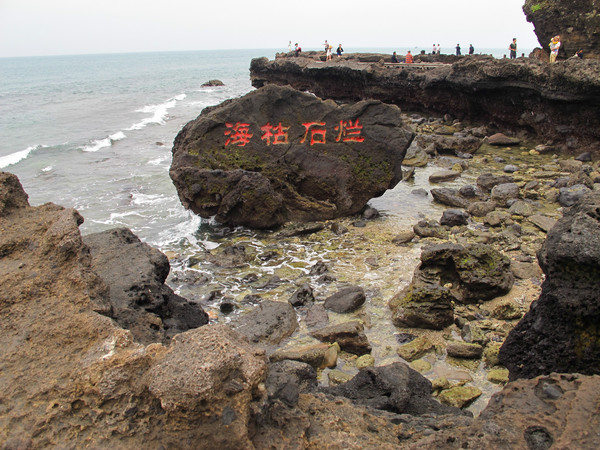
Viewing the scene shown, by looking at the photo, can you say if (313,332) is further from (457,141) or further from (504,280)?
(457,141)

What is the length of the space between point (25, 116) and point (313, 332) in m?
30.3

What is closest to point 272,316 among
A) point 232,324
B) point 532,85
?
point 232,324

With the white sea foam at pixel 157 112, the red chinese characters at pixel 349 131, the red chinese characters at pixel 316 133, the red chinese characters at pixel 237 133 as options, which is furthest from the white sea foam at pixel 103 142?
the red chinese characters at pixel 349 131

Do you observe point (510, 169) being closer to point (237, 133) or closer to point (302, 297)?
point (237, 133)

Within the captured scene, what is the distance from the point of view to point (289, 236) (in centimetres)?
902

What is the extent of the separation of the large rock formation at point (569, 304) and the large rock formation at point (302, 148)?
5.61 m

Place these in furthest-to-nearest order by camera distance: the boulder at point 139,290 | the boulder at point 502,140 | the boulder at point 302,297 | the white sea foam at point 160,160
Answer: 1. the white sea foam at point 160,160
2. the boulder at point 502,140
3. the boulder at point 302,297
4. the boulder at point 139,290

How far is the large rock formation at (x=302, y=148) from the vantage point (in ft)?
30.9

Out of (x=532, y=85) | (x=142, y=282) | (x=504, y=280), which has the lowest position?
(x=504, y=280)

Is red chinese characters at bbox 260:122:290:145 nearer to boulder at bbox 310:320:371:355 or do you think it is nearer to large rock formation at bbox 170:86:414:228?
large rock formation at bbox 170:86:414:228

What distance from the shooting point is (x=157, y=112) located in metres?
30.3

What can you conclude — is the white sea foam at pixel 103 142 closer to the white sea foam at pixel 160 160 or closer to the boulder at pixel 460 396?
the white sea foam at pixel 160 160

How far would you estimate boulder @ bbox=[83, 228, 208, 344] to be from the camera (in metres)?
4.23

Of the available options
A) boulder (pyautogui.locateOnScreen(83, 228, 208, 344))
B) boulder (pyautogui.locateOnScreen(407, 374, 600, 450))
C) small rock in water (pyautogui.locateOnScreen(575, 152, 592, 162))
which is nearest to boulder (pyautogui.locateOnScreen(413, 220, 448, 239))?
boulder (pyautogui.locateOnScreen(83, 228, 208, 344))
